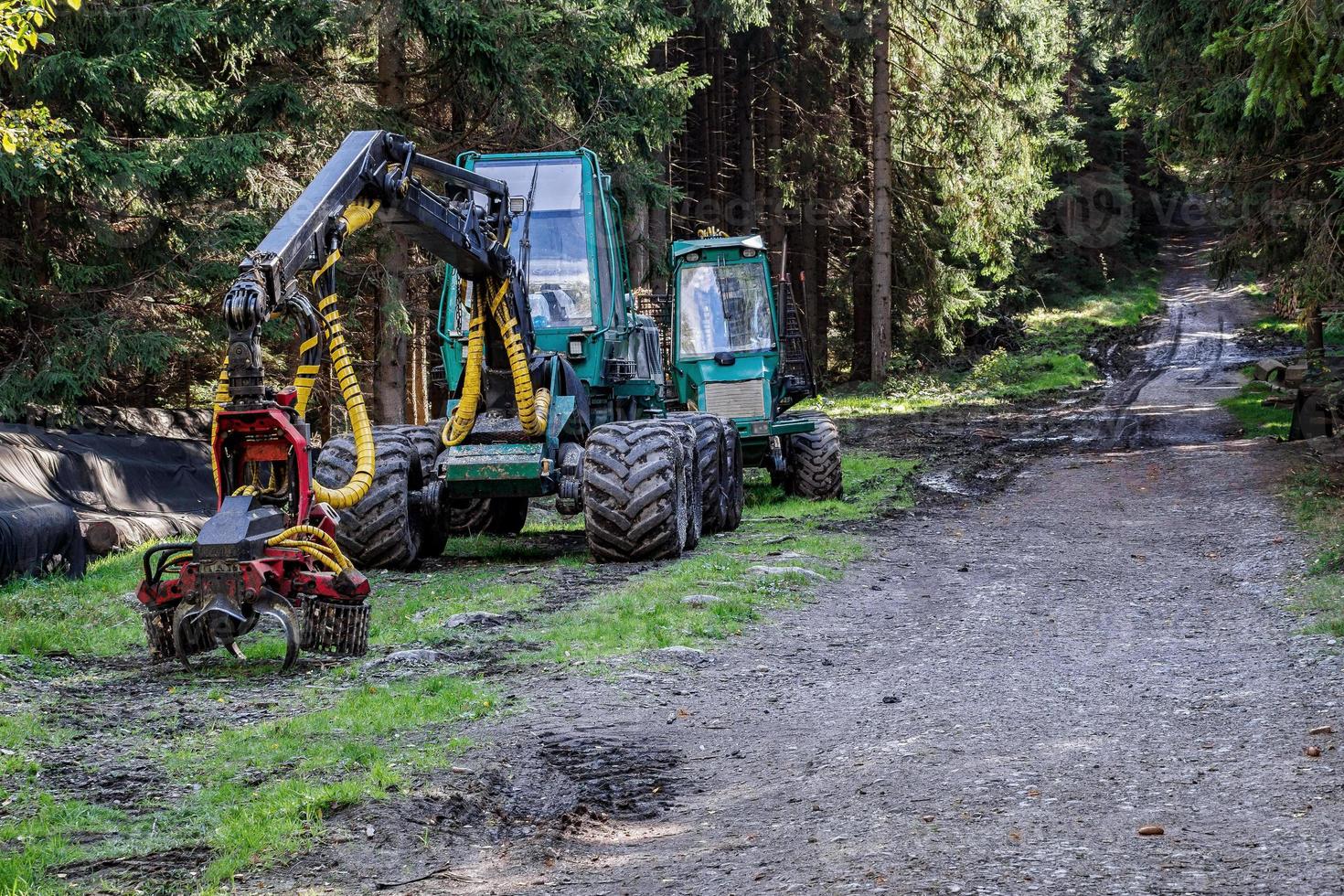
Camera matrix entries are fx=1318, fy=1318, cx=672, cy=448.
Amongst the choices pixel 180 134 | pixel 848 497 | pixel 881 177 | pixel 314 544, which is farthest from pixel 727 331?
pixel 881 177

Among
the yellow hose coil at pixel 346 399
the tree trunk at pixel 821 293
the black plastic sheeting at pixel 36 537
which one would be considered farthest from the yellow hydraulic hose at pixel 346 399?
the tree trunk at pixel 821 293

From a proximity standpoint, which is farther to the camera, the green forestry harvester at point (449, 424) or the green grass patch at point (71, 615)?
the green grass patch at point (71, 615)

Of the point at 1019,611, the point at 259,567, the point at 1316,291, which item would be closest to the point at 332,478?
the point at 259,567

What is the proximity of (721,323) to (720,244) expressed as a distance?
103 cm

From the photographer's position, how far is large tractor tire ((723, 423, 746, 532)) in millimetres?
14805

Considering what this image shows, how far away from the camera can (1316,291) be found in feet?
50.6

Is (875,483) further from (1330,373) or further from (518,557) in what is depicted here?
(1330,373)

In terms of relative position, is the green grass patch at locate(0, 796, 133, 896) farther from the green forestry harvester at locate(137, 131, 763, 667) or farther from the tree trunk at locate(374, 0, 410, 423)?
the tree trunk at locate(374, 0, 410, 423)

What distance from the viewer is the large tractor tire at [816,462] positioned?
1711 centimetres

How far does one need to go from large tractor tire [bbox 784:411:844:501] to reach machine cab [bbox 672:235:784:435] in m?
0.59

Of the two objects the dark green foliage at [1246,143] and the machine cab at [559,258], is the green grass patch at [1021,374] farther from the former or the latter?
the machine cab at [559,258]

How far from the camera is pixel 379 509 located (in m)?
11.7

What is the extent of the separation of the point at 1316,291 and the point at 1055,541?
4.83 meters

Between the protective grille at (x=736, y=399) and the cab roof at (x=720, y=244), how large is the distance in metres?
1.78
